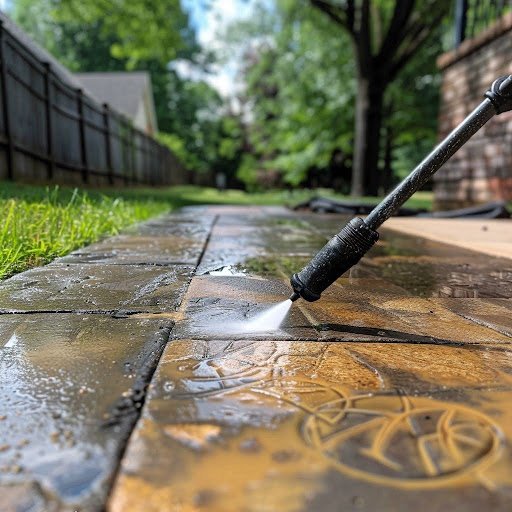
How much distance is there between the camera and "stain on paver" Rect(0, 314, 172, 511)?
647mm

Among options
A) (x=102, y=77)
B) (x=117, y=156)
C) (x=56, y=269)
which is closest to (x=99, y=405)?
(x=56, y=269)

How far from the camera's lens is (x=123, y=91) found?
27078 millimetres

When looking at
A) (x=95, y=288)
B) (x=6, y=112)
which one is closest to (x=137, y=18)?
(x=6, y=112)

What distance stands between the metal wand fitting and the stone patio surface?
4.7 inches

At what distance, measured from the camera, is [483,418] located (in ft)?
2.76

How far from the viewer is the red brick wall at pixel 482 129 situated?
637 cm

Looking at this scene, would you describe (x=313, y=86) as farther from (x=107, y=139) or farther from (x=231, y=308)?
(x=231, y=308)

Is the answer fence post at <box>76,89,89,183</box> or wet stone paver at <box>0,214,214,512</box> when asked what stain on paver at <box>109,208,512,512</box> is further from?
fence post at <box>76,89,89,183</box>

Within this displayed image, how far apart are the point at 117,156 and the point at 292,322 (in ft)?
41.6

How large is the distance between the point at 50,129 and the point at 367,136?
792 centimetres

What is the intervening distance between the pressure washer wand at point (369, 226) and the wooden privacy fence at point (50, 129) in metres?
6.44

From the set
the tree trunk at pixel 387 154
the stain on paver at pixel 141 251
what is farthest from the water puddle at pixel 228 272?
the tree trunk at pixel 387 154

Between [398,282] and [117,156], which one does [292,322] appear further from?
[117,156]

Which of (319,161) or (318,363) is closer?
(318,363)
